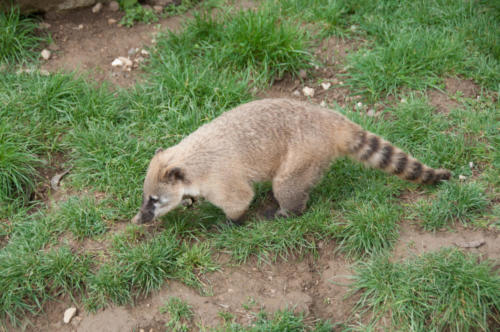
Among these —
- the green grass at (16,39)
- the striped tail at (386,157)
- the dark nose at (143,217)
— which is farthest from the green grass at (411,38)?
the green grass at (16,39)

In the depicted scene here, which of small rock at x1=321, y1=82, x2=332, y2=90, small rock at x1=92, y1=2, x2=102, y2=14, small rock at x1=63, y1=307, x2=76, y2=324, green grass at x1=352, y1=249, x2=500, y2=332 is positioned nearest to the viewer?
green grass at x1=352, y1=249, x2=500, y2=332

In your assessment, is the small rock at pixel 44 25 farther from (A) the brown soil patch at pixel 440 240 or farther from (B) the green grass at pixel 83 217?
(A) the brown soil patch at pixel 440 240

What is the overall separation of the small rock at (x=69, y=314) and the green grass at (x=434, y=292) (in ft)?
7.16

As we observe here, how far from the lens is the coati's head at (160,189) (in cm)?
426

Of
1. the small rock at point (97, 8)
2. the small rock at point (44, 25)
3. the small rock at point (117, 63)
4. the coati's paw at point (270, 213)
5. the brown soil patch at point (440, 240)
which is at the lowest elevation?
the coati's paw at point (270, 213)

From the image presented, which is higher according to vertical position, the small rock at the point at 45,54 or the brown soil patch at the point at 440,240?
the small rock at the point at 45,54

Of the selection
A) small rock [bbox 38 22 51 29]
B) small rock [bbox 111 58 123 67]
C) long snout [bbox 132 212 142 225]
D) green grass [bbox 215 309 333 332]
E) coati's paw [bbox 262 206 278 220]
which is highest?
small rock [bbox 38 22 51 29]

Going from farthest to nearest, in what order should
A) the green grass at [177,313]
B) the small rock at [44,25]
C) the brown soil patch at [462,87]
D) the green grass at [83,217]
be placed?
the small rock at [44,25]
the brown soil patch at [462,87]
the green grass at [83,217]
the green grass at [177,313]

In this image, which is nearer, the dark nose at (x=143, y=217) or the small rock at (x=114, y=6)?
the dark nose at (x=143, y=217)

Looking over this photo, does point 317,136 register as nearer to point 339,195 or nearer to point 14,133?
point 339,195

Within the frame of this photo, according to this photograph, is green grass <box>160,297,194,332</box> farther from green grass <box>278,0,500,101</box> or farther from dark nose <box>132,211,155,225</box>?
green grass <box>278,0,500,101</box>

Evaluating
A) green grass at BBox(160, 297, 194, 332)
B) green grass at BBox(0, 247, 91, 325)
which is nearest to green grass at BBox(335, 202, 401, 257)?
green grass at BBox(160, 297, 194, 332)

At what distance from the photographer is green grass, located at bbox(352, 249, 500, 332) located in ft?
11.9

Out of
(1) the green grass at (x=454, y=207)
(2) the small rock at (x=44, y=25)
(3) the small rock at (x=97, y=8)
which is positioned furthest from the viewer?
(3) the small rock at (x=97, y=8)
